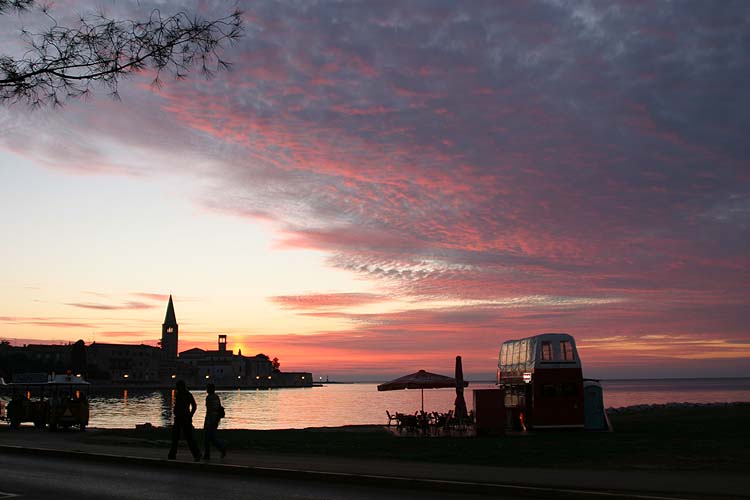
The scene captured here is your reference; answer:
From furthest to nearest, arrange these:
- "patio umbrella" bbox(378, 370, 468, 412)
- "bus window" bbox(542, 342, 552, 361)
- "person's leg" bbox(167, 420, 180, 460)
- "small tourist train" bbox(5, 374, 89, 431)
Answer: "patio umbrella" bbox(378, 370, 468, 412) < "small tourist train" bbox(5, 374, 89, 431) < "bus window" bbox(542, 342, 552, 361) < "person's leg" bbox(167, 420, 180, 460)

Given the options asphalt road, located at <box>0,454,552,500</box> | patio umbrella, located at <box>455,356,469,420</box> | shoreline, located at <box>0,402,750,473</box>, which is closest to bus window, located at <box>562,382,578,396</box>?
shoreline, located at <box>0,402,750,473</box>

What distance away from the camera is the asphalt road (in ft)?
44.4

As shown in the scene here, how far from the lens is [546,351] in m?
30.9

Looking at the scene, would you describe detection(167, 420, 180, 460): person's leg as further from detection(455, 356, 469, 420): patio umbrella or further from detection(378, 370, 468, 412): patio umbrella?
detection(455, 356, 469, 420): patio umbrella

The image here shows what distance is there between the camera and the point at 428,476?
50.7 ft

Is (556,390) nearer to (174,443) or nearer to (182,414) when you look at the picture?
(182,414)

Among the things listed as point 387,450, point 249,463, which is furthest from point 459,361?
point 249,463

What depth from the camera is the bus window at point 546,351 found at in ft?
100

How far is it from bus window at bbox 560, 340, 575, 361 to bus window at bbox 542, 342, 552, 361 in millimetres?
482

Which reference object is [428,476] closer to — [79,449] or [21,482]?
[21,482]

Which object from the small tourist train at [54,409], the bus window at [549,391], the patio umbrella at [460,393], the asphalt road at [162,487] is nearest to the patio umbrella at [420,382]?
the patio umbrella at [460,393]

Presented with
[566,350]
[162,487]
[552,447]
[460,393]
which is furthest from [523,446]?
[162,487]

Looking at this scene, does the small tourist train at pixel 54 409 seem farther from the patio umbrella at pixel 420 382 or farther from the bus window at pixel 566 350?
the bus window at pixel 566 350

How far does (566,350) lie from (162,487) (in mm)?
20057
